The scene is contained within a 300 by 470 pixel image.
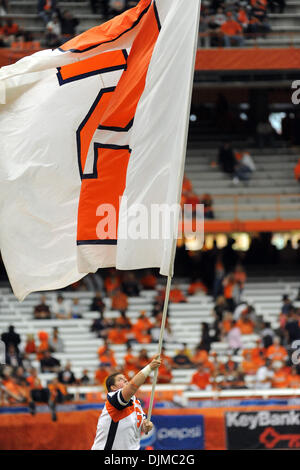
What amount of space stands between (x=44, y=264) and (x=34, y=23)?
17432 mm

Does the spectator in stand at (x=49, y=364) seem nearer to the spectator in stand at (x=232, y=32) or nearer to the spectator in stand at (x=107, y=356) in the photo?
the spectator in stand at (x=107, y=356)

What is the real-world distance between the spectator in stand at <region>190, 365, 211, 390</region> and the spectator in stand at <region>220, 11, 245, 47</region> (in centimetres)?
935

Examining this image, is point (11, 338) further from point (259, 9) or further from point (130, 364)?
point (259, 9)

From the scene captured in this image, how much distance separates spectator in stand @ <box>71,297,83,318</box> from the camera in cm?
2123

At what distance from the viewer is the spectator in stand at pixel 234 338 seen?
762 inches

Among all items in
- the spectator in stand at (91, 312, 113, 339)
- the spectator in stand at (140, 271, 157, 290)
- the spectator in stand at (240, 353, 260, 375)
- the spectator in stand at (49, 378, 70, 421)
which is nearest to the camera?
the spectator in stand at (49, 378, 70, 421)

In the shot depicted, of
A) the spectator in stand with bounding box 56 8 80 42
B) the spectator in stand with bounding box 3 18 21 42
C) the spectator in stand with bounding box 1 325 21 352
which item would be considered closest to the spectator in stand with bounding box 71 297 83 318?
the spectator in stand with bounding box 1 325 21 352

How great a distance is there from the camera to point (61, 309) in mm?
21234

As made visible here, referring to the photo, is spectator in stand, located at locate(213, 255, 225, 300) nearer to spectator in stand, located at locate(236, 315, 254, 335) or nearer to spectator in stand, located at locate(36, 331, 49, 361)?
spectator in stand, located at locate(236, 315, 254, 335)

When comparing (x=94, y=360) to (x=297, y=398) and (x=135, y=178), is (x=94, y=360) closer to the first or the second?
(x=297, y=398)

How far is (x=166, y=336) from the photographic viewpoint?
20000 millimetres

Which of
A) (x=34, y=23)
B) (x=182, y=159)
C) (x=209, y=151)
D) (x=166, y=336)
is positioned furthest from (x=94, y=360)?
(x=182, y=159)

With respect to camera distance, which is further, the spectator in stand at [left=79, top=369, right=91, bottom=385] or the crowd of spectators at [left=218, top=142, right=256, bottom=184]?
the crowd of spectators at [left=218, top=142, right=256, bottom=184]

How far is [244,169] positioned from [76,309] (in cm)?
579
